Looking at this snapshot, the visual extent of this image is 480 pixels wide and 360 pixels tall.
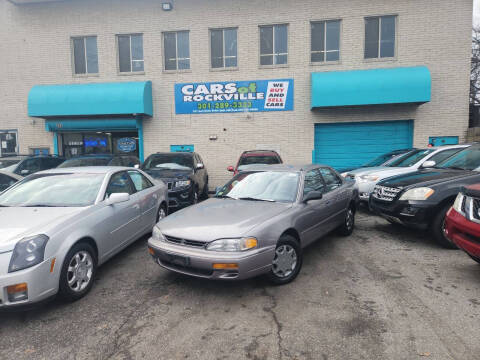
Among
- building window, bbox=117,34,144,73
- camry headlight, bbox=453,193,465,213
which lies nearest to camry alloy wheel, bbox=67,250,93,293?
camry headlight, bbox=453,193,465,213

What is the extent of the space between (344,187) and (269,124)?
7.11 metres

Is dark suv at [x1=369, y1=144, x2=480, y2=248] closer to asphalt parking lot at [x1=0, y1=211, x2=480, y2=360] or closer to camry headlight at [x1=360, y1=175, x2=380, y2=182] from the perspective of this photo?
asphalt parking lot at [x1=0, y1=211, x2=480, y2=360]

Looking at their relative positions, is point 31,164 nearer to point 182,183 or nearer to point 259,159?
point 182,183

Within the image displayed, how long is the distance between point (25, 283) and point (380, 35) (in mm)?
13317

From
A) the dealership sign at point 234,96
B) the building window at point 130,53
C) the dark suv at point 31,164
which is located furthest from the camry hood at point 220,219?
the building window at point 130,53

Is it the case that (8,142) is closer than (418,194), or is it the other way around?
(418,194)

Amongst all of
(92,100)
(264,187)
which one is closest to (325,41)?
(92,100)

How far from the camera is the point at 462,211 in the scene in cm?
353

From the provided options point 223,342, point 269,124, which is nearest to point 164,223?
point 223,342

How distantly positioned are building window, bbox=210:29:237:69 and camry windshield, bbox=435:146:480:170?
29.0ft

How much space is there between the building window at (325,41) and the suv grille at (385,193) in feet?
26.3

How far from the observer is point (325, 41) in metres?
11.6

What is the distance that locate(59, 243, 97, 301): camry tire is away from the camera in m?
3.04

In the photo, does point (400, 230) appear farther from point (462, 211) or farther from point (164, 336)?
point (164, 336)
